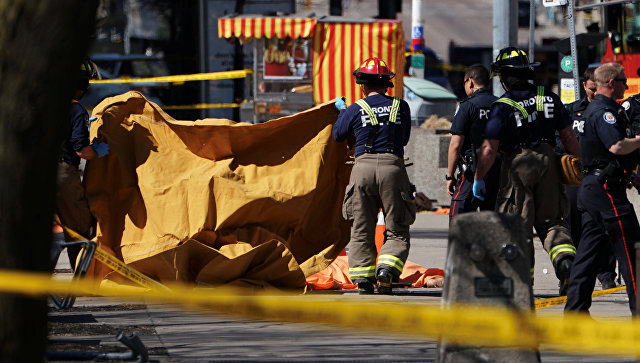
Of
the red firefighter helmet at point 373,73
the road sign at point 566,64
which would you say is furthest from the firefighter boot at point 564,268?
the road sign at point 566,64

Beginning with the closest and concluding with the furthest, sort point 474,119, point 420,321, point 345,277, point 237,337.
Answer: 1. point 420,321
2. point 237,337
3. point 474,119
4. point 345,277

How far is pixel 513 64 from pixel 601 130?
1.32 metres

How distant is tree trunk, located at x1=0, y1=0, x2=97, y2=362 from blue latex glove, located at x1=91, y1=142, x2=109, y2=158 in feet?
12.9

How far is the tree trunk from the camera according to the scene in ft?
15.0

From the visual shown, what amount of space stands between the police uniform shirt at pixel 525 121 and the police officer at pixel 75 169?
3046 mm

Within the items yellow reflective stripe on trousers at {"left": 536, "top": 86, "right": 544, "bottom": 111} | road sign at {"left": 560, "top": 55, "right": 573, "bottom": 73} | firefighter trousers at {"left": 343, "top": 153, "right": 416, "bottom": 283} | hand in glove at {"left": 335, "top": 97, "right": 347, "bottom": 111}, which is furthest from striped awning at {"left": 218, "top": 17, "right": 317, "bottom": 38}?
yellow reflective stripe on trousers at {"left": 536, "top": 86, "right": 544, "bottom": 111}

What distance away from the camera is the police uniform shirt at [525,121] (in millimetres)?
7672

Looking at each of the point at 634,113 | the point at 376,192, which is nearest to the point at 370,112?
the point at 376,192

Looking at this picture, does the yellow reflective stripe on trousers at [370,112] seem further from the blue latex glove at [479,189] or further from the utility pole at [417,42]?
the utility pole at [417,42]

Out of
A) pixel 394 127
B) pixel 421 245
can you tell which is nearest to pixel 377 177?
pixel 394 127

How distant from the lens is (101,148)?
8.73m

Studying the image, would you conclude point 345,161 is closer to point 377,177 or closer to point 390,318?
point 377,177

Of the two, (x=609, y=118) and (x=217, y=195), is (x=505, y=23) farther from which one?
(x=609, y=118)

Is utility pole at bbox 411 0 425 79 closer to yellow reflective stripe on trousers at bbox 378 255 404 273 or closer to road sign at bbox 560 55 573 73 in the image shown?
road sign at bbox 560 55 573 73
